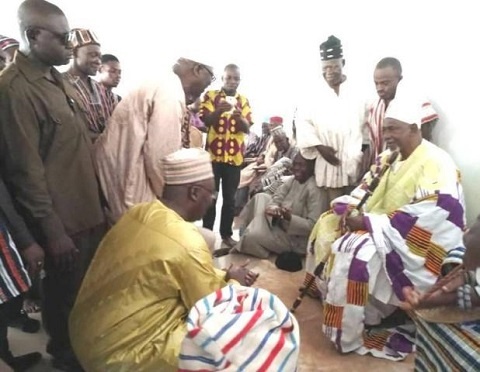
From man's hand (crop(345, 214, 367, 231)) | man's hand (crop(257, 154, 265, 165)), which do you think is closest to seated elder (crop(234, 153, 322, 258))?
man's hand (crop(345, 214, 367, 231))

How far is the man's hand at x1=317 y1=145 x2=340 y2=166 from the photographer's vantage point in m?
3.20

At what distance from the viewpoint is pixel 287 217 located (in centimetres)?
341

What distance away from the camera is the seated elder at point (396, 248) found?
7.51 ft

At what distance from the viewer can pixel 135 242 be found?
1.37 metres

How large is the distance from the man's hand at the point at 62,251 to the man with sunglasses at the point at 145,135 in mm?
331

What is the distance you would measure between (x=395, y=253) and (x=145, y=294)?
1.47m

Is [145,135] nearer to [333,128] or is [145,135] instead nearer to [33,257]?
[33,257]

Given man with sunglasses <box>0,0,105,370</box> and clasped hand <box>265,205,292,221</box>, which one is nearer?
man with sunglasses <box>0,0,105,370</box>

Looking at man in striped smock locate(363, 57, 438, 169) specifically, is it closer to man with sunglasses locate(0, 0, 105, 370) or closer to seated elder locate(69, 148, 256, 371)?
man with sunglasses locate(0, 0, 105, 370)

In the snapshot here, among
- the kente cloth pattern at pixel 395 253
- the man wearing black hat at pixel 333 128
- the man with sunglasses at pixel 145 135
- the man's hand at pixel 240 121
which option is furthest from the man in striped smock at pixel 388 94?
the man with sunglasses at pixel 145 135

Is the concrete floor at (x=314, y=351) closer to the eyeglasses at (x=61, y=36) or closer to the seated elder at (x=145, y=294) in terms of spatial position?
the seated elder at (x=145, y=294)

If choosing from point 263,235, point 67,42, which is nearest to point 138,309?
point 67,42

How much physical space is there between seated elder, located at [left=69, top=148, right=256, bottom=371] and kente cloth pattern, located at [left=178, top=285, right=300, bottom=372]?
1.28 ft

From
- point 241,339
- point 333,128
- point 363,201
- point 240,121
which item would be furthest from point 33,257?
point 240,121
